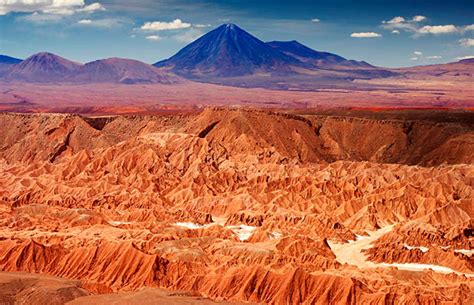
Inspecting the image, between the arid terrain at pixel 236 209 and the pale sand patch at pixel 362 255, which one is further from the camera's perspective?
the pale sand patch at pixel 362 255

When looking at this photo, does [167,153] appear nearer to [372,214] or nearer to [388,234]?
[372,214]

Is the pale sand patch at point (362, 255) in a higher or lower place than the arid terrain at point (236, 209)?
lower

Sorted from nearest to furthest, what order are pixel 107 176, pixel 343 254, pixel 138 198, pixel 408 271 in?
pixel 408 271, pixel 343 254, pixel 138 198, pixel 107 176

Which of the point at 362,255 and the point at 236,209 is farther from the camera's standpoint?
the point at 236,209

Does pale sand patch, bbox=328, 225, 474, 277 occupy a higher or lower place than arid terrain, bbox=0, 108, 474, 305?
lower

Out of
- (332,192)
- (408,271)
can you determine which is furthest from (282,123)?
(408,271)

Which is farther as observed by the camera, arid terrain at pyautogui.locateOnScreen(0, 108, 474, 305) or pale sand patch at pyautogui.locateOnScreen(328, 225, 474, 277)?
pale sand patch at pyautogui.locateOnScreen(328, 225, 474, 277)

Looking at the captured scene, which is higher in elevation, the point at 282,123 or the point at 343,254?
the point at 282,123

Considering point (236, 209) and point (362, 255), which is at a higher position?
point (236, 209)
